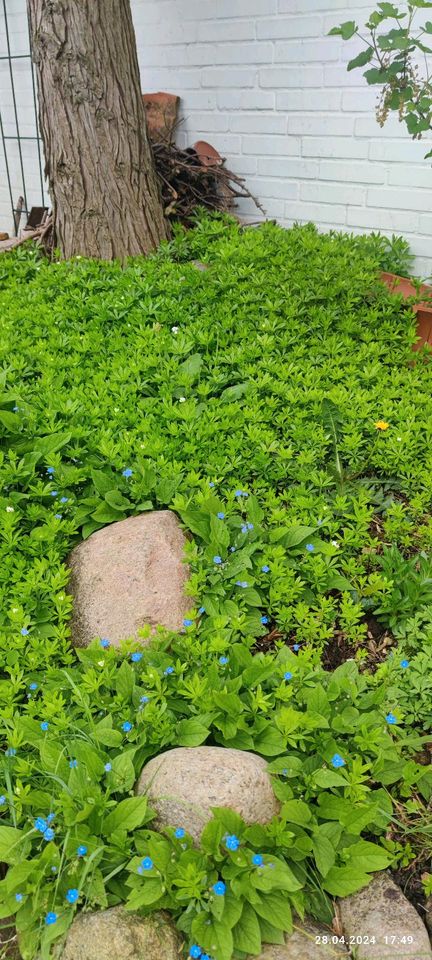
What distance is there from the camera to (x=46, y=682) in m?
2.13

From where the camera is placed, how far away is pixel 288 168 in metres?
5.04

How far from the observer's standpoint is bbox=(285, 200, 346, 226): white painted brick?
4836 mm

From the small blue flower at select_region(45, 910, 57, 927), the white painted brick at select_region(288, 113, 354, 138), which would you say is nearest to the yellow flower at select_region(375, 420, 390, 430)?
the small blue flower at select_region(45, 910, 57, 927)

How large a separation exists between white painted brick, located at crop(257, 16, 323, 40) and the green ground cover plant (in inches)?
68.0

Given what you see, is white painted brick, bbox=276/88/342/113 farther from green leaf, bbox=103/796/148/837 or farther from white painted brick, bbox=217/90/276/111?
green leaf, bbox=103/796/148/837

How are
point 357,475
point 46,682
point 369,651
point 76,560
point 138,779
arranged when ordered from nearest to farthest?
point 138,779, point 46,682, point 369,651, point 76,560, point 357,475

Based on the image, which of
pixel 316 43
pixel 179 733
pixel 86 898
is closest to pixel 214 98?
pixel 316 43

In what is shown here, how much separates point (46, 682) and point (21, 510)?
0.69 metres

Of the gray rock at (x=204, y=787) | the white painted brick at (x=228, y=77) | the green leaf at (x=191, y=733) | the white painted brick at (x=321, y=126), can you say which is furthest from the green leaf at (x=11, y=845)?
the white painted brick at (x=228, y=77)

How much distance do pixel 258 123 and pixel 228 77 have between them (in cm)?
41

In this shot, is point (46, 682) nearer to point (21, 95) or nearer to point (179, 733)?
point (179, 733)

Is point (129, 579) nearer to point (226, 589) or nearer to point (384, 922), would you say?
point (226, 589)

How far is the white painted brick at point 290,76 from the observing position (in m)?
4.67

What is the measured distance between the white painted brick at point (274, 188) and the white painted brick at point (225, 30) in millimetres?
887
